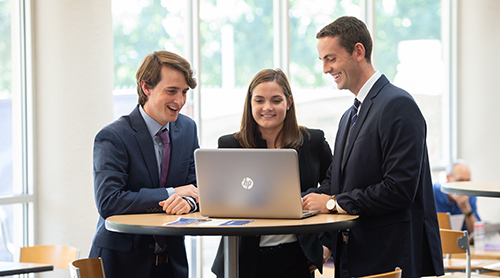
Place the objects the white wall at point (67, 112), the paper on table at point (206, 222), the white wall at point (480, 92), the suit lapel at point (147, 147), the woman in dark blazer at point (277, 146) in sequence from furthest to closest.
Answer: the white wall at point (480, 92) < the white wall at point (67, 112) < the woman in dark blazer at point (277, 146) < the suit lapel at point (147, 147) < the paper on table at point (206, 222)

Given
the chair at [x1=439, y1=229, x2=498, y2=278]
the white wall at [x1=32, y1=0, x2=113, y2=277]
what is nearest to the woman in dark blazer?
the chair at [x1=439, y1=229, x2=498, y2=278]

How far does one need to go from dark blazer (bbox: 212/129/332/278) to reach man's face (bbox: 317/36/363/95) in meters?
0.44

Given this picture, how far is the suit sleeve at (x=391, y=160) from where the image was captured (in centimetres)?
228

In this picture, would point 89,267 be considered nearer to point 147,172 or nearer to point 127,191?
point 127,191

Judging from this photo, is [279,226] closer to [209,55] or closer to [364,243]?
[364,243]

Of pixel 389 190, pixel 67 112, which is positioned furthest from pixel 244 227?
pixel 67 112

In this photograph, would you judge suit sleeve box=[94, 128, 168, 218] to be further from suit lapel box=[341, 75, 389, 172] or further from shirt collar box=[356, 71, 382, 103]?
shirt collar box=[356, 71, 382, 103]

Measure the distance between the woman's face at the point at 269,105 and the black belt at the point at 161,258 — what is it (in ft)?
2.66

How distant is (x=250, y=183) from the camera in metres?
2.24

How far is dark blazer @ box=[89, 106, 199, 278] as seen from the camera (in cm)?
244

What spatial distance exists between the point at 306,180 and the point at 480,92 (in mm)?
5594

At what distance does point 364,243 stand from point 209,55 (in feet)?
11.3

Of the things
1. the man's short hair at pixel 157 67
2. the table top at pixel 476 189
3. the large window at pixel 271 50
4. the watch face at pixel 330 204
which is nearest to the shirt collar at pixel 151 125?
the man's short hair at pixel 157 67

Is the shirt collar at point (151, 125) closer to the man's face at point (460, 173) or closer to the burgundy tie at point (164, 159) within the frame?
the burgundy tie at point (164, 159)
